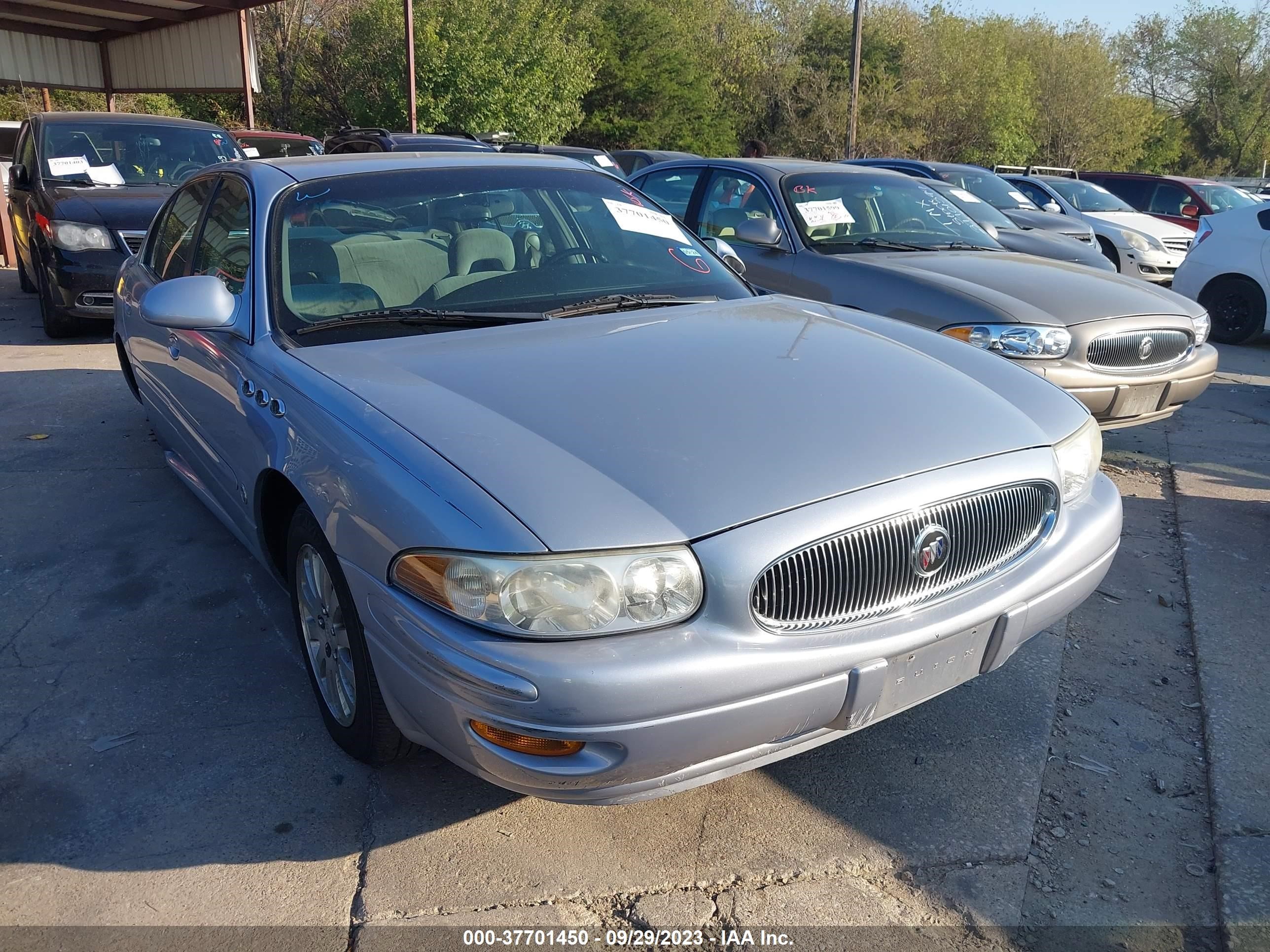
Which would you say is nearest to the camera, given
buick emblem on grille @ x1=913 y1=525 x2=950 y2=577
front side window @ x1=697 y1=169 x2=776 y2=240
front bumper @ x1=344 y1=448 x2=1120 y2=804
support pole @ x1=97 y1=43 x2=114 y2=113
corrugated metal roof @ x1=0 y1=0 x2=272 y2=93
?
front bumper @ x1=344 y1=448 x2=1120 y2=804

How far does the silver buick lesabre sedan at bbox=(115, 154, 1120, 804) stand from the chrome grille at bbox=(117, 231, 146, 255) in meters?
4.79

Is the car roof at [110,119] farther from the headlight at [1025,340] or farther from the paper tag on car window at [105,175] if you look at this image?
the headlight at [1025,340]

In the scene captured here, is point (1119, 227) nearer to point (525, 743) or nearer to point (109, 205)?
point (109, 205)

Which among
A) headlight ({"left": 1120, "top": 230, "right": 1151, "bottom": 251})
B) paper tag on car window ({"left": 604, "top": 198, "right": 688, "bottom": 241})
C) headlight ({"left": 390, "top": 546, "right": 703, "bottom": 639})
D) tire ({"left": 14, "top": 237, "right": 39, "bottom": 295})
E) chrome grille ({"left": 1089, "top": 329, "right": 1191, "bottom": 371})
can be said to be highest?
paper tag on car window ({"left": 604, "top": 198, "right": 688, "bottom": 241})

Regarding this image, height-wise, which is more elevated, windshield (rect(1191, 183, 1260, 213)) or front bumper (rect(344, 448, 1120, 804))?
front bumper (rect(344, 448, 1120, 804))

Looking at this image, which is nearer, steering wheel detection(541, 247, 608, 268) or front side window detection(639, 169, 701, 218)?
steering wheel detection(541, 247, 608, 268)

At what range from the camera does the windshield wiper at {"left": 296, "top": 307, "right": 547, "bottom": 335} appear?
309 cm

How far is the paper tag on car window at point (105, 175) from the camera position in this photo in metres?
8.51

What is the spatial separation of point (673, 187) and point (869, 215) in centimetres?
143

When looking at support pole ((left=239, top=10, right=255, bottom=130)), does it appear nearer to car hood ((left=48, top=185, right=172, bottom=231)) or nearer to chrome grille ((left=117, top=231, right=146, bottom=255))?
car hood ((left=48, top=185, right=172, bottom=231))

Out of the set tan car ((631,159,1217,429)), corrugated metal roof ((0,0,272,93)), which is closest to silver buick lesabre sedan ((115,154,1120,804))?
tan car ((631,159,1217,429))

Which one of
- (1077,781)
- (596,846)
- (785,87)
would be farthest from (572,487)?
(785,87)

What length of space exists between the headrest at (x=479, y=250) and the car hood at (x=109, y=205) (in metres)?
5.29

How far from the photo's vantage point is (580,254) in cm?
367
